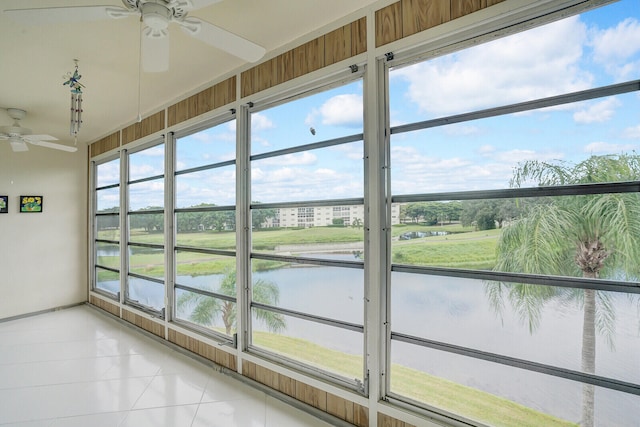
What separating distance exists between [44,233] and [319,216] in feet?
18.9

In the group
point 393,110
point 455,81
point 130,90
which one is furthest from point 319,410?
point 130,90

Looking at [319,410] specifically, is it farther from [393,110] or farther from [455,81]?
[455,81]

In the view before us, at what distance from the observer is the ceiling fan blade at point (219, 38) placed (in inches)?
68.9

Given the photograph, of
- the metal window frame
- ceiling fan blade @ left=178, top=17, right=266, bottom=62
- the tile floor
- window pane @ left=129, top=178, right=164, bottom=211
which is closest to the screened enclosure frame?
the metal window frame

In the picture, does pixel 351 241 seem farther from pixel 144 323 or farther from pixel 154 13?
pixel 144 323

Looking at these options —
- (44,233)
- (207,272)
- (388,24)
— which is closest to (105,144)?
(44,233)

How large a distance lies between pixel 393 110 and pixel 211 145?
228 centimetres

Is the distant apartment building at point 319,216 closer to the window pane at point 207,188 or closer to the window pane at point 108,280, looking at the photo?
the window pane at point 207,188

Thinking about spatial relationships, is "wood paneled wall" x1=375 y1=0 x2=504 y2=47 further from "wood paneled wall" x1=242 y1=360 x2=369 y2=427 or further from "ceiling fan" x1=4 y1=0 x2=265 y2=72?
"wood paneled wall" x1=242 y1=360 x2=369 y2=427

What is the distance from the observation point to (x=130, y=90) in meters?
3.81

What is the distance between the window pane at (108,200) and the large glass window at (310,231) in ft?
11.8

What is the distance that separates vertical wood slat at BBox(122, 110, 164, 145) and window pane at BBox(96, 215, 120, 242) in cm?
139

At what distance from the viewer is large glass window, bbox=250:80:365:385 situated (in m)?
2.54

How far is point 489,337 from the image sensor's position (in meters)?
1.95
